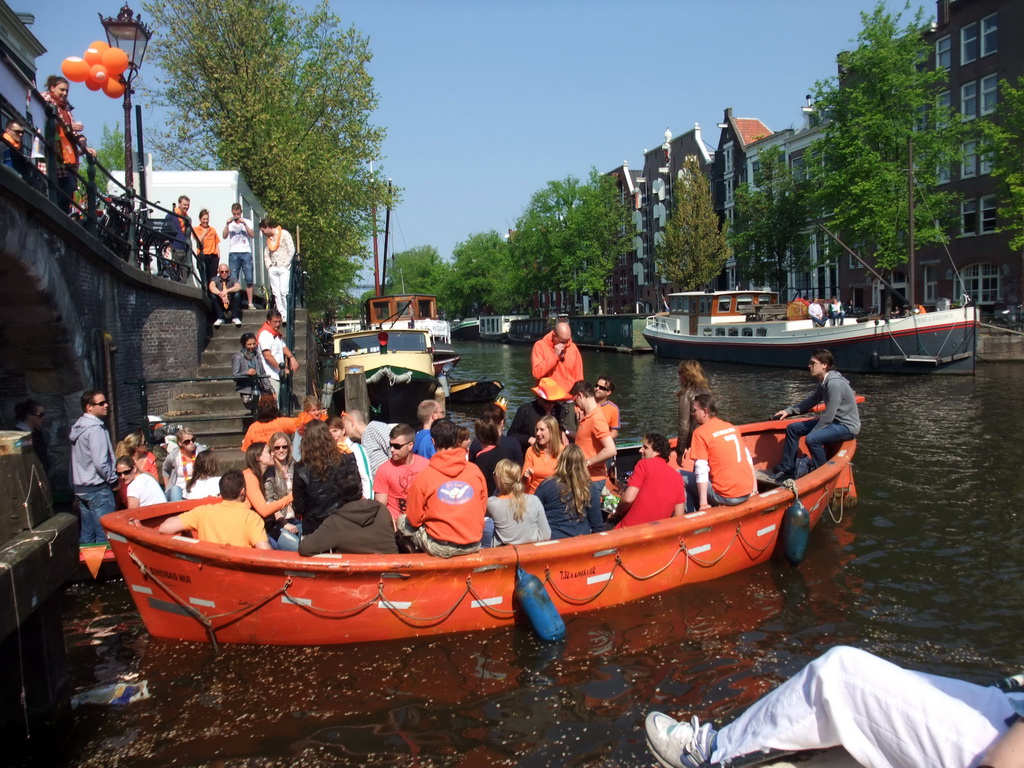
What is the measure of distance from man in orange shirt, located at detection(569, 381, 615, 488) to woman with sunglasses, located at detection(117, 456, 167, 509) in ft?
13.6

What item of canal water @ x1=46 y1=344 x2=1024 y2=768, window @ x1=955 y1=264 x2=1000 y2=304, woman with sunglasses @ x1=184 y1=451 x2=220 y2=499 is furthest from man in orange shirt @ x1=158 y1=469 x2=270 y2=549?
window @ x1=955 y1=264 x2=1000 y2=304

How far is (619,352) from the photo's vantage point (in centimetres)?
4700

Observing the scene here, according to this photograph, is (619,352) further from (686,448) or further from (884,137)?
(686,448)

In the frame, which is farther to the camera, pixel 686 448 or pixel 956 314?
pixel 956 314

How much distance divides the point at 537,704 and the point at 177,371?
9013 millimetres

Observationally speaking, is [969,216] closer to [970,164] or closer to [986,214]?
[986,214]

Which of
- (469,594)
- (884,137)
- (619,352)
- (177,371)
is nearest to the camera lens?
(469,594)

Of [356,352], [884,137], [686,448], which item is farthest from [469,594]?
[884,137]

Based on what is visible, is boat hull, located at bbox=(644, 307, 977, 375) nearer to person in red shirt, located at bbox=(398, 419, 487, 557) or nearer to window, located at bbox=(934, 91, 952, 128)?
window, located at bbox=(934, 91, 952, 128)

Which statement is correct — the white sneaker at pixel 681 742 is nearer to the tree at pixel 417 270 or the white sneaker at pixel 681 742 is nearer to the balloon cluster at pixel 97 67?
the balloon cluster at pixel 97 67

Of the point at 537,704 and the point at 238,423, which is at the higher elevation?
the point at 238,423

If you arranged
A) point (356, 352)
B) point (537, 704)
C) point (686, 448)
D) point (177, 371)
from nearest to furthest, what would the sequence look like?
point (537, 704) → point (686, 448) → point (177, 371) → point (356, 352)

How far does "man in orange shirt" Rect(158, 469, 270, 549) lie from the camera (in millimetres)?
6238

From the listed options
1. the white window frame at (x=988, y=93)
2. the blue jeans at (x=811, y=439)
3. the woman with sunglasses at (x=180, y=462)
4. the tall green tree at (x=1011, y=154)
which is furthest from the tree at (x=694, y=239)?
the woman with sunglasses at (x=180, y=462)
